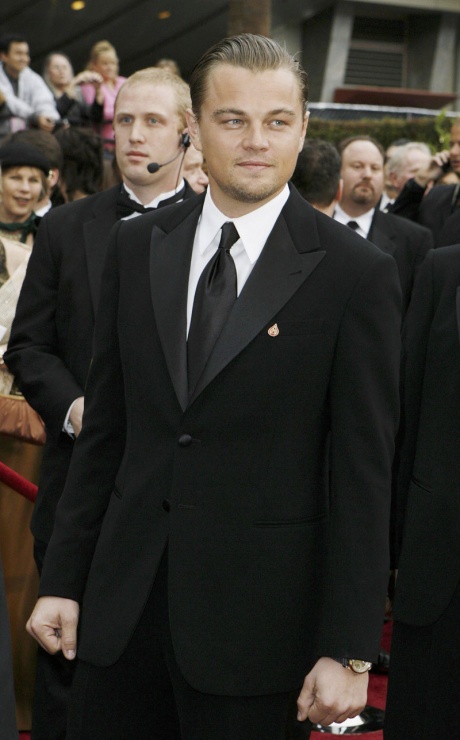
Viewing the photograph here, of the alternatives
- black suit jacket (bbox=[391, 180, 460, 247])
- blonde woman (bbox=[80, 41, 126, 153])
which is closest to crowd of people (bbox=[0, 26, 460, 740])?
black suit jacket (bbox=[391, 180, 460, 247])

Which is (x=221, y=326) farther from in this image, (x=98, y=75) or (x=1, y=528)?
(x=98, y=75)

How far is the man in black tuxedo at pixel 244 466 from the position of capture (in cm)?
250

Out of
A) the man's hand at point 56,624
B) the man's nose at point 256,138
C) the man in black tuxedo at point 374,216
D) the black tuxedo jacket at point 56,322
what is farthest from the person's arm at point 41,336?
the man in black tuxedo at point 374,216

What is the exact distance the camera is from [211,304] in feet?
8.44

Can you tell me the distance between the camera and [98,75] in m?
11.2

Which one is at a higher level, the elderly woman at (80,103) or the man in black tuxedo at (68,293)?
the elderly woman at (80,103)

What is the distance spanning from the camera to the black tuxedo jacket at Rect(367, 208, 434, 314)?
643cm

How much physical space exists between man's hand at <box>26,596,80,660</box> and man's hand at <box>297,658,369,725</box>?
587mm

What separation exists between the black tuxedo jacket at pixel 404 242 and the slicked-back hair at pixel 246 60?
145 inches

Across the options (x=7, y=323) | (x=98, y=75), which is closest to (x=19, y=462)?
(x=7, y=323)

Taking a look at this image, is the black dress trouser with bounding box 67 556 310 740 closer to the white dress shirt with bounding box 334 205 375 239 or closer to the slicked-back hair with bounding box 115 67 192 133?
the slicked-back hair with bounding box 115 67 192 133

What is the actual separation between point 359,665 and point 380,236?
14.4ft

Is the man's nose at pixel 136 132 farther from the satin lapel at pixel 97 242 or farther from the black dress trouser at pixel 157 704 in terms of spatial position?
the black dress trouser at pixel 157 704

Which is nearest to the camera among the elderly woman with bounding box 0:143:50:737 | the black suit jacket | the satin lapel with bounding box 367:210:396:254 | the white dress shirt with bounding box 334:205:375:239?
the elderly woman with bounding box 0:143:50:737
